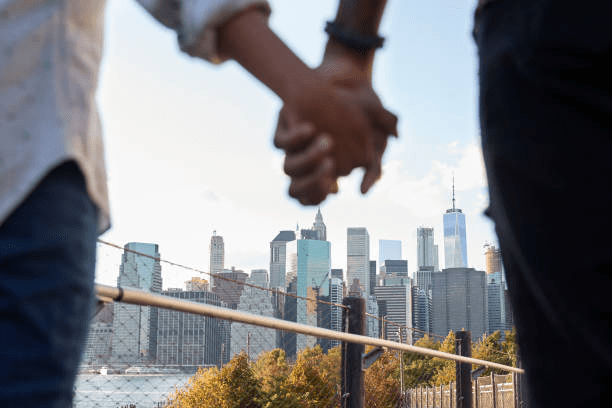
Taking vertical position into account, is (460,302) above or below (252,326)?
above

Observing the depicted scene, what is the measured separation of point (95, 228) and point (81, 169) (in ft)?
0.25

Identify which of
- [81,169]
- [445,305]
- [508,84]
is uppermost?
[445,305]

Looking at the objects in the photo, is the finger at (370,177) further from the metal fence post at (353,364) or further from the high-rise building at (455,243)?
the high-rise building at (455,243)

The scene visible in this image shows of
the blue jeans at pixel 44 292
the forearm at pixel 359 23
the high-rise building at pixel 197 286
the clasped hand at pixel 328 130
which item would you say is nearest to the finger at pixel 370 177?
the clasped hand at pixel 328 130

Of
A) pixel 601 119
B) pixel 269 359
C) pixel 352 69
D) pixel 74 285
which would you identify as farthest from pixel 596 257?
pixel 269 359

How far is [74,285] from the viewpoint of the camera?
2.13ft

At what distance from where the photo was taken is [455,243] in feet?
442

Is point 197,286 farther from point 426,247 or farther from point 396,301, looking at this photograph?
point 426,247

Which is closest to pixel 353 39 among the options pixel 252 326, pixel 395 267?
pixel 252 326

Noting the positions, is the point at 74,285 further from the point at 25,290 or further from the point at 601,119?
the point at 601,119

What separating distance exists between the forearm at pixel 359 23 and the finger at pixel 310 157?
0.11 m

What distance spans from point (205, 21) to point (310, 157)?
19cm

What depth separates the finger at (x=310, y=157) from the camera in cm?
59

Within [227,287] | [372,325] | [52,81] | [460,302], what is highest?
[460,302]
